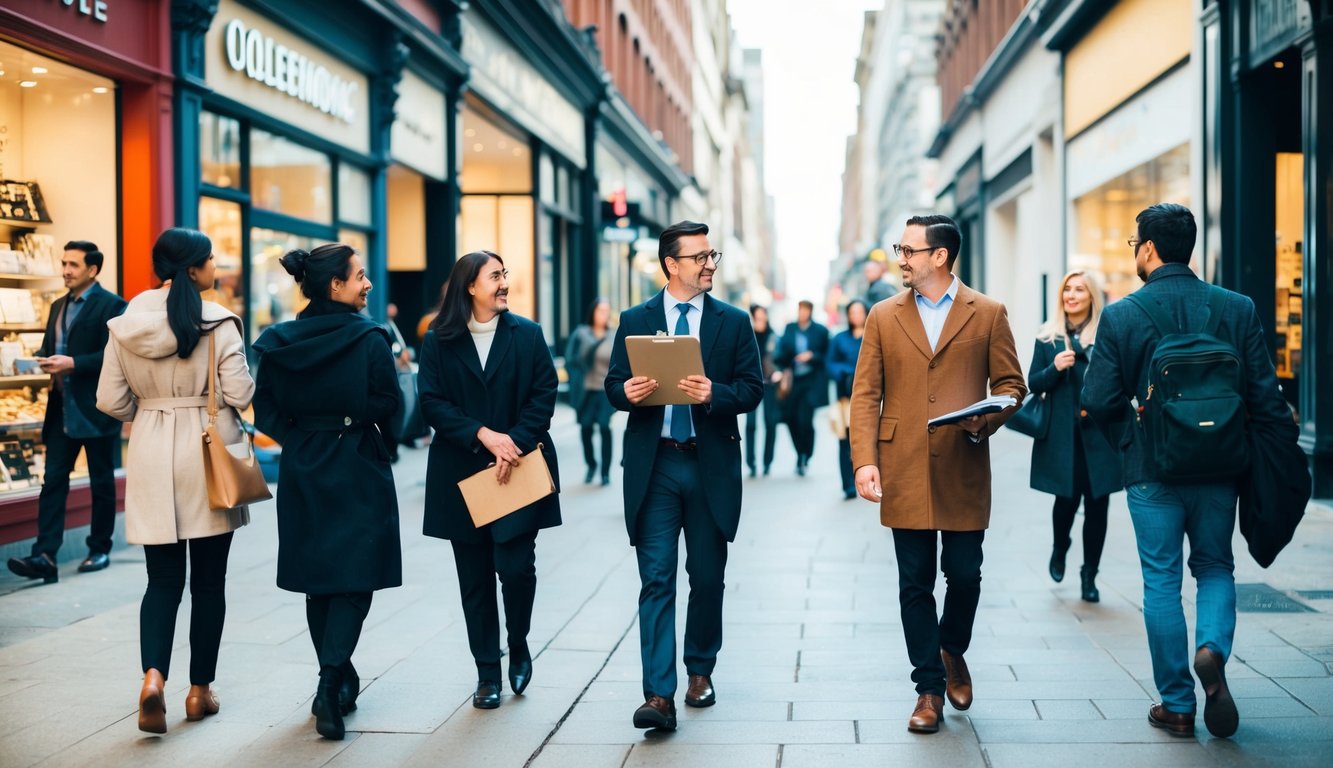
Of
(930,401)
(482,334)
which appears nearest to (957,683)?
(930,401)

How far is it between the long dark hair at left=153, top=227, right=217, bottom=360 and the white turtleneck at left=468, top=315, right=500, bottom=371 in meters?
1.00

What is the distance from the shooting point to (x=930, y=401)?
5.34 m

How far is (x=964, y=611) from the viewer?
5477mm

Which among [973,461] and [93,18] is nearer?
[973,461]

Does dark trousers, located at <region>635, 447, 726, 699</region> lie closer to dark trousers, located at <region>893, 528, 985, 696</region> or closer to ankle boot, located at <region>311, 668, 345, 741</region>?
dark trousers, located at <region>893, 528, 985, 696</region>

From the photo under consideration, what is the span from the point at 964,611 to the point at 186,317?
3166 mm

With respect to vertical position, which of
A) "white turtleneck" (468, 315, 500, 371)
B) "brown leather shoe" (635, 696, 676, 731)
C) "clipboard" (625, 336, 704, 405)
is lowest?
"brown leather shoe" (635, 696, 676, 731)

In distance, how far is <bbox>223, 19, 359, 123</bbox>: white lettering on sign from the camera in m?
12.4

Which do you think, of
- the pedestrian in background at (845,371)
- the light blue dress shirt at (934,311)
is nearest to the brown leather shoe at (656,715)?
the light blue dress shirt at (934,311)

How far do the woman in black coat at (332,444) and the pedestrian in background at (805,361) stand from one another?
984 cm

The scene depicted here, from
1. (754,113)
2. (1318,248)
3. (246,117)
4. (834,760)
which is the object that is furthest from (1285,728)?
(754,113)

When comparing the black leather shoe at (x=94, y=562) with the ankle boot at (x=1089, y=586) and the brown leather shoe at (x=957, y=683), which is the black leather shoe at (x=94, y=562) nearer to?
the brown leather shoe at (x=957, y=683)

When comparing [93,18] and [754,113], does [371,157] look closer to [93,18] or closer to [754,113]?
[93,18]

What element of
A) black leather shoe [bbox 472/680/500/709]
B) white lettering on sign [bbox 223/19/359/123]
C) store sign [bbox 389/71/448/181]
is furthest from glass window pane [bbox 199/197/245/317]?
black leather shoe [bbox 472/680/500/709]
